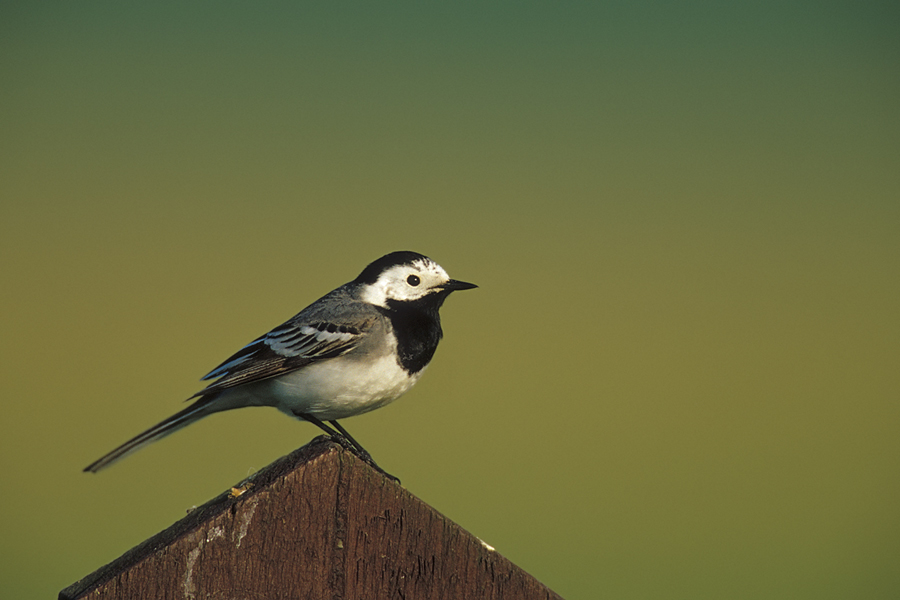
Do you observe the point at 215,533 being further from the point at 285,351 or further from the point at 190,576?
the point at 285,351

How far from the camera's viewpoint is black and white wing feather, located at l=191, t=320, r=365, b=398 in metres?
3.28

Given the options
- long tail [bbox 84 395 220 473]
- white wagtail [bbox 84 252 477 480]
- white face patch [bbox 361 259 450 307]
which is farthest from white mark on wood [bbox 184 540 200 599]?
white face patch [bbox 361 259 450 307]

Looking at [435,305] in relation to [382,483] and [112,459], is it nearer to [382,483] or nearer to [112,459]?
[112,459]

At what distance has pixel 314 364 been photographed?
129 inches

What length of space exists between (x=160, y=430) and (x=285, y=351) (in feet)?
1.83

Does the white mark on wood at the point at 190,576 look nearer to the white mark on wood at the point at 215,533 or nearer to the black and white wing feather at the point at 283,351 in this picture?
the white mark on wood at the point at 215,533

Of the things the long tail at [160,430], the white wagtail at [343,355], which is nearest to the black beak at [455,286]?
the white wagtail at [343,355]

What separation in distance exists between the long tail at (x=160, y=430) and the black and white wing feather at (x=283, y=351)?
11 cm

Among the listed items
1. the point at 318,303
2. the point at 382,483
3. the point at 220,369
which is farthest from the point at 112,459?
the point at 382,483

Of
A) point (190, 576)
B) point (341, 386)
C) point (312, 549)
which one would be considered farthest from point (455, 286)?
point (190, 576)

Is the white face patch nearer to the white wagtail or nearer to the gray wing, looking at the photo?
the white wagtail

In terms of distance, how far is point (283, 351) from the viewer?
3359mm

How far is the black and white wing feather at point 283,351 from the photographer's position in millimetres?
3279

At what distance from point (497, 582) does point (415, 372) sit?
135cm
